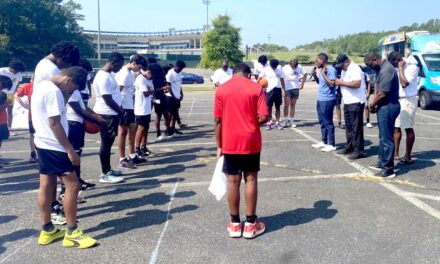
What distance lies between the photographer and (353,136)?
307 inches

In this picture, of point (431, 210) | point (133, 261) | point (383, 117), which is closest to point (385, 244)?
point (431, 210)

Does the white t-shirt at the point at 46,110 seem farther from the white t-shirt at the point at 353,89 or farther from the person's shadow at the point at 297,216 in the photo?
the white t-shirt at the point at 353,89

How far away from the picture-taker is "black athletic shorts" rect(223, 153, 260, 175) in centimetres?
425

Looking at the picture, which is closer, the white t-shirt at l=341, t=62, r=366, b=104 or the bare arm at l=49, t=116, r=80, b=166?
the bare arm at l=49, t=116, r=80, b=166

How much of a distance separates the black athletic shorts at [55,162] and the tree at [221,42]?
39.6 m

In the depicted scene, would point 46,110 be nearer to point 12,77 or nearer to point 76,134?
point 76,134

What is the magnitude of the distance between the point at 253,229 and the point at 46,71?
3.07m

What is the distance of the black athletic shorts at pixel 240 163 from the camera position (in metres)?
4.25

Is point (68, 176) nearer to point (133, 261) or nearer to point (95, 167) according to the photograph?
point (133, 261)

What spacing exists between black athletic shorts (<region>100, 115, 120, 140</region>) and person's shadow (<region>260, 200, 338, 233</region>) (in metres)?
2.83

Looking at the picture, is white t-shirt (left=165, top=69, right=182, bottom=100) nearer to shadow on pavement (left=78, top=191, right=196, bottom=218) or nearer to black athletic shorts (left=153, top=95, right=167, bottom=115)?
black athletic shorts (left=153, top=95, right=167, bottom=115)

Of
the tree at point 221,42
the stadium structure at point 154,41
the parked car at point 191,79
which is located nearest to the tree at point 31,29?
the parked car at point 191,79

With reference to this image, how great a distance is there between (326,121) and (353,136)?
756 mm

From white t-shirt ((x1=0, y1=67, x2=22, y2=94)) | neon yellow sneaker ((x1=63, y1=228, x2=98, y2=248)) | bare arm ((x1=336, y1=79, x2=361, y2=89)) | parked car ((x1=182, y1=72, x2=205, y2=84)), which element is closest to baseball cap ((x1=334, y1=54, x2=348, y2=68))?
bare arm ((x1=336, y1=79, x2=361, y2=89))
